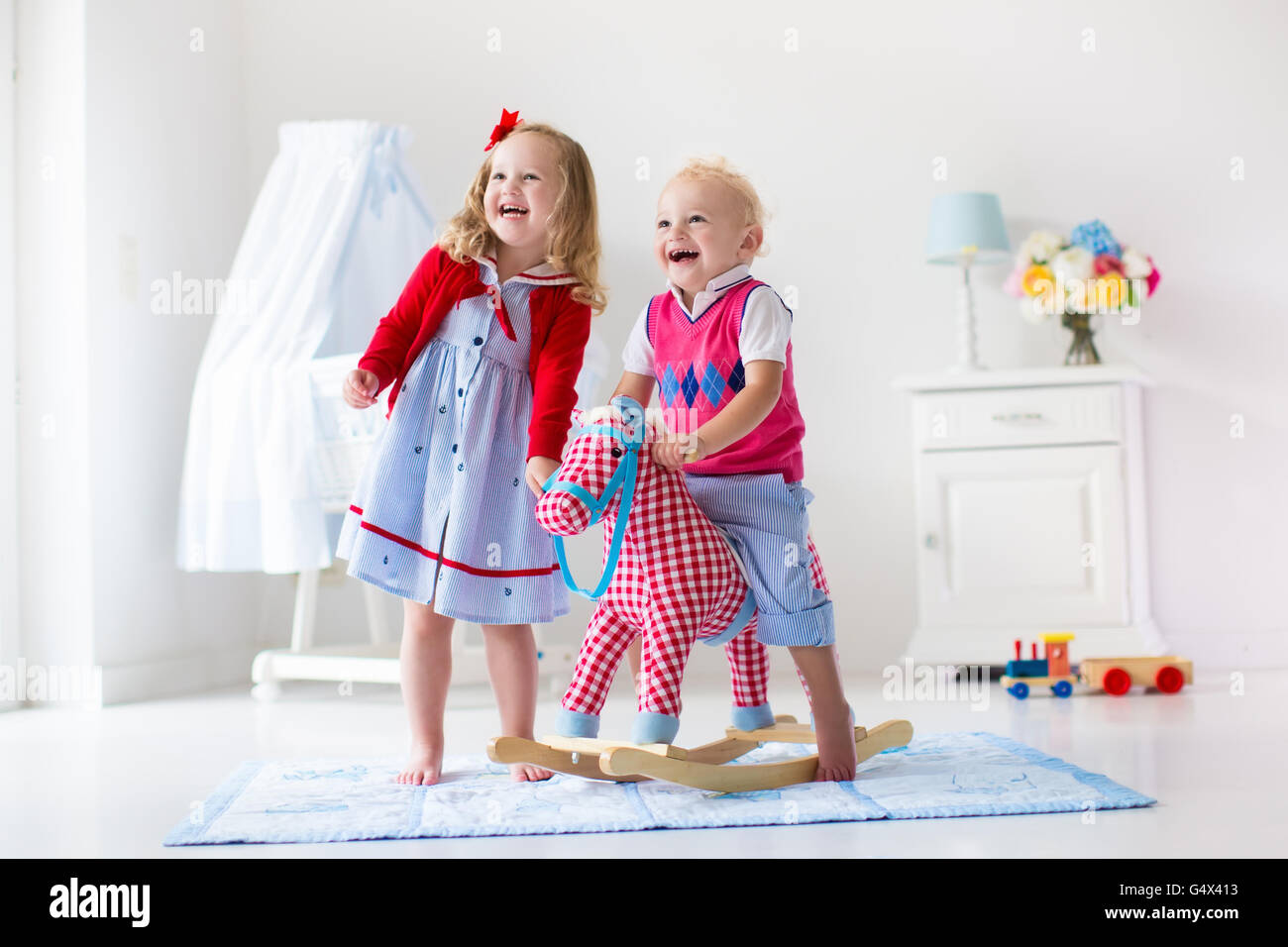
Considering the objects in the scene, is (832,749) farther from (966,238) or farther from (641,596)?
(966,238)

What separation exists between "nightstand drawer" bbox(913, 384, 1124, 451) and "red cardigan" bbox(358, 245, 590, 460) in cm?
148

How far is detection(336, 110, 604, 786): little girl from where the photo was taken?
5.31ft

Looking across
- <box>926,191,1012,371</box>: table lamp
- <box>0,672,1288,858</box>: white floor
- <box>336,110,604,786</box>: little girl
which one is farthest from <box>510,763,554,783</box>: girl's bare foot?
<box>926,191,1012,371</box>: table lamp

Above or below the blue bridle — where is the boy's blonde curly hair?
above

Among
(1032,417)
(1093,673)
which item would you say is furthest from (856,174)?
(1093,673)

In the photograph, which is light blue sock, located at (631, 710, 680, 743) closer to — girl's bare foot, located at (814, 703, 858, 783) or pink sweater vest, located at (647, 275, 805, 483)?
girl's bare foot, located at (814, 703, 858, 783)

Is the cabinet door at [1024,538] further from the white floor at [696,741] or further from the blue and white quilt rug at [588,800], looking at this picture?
the blue and white quilt rug at [588,800]

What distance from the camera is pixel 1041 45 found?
3.27 meters

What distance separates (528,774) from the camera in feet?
5.26
